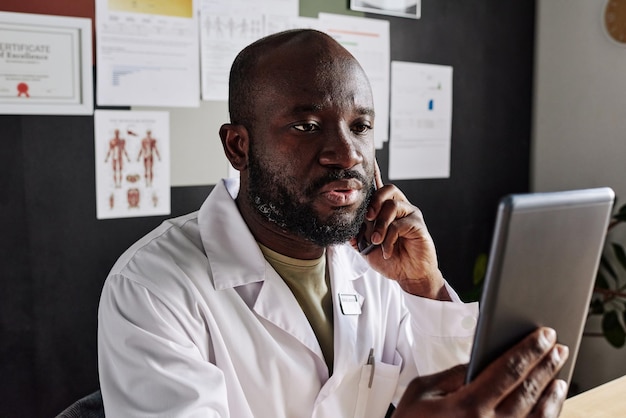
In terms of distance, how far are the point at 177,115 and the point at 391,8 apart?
3.97 ft

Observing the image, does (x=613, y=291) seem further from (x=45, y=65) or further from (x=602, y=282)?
(x=45, y=65)

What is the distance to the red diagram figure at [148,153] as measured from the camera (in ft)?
8.24

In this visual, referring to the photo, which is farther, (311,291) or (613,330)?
(613,330)

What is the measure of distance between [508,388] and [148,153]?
6.66ft

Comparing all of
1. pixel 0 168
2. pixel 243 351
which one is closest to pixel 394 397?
pixel 243 351

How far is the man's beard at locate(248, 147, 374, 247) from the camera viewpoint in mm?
1396

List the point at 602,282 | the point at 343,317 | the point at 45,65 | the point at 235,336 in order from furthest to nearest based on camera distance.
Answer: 1. the point at 602,282
2. the point at 45,65
3. the point at 343,317
4. the point at 235,336

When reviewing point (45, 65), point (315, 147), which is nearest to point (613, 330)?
point (315, 147)

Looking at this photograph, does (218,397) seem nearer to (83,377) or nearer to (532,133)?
(83,377)

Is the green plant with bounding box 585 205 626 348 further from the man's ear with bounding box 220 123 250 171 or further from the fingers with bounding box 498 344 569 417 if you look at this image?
the fingers with bounding box 498 344 569 417

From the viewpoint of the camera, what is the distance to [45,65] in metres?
2.30

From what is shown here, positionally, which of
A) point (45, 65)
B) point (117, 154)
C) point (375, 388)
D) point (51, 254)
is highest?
point (45, 65)

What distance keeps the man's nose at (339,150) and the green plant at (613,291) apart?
2.15 m

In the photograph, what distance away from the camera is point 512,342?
0.76 metres
